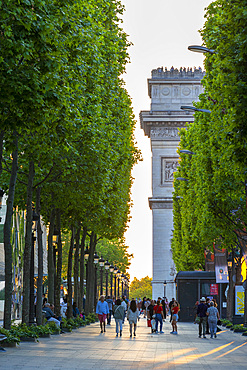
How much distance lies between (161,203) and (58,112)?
280 ft

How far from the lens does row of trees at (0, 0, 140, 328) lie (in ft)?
61.3

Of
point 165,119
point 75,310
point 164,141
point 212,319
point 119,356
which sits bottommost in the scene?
point 119,356

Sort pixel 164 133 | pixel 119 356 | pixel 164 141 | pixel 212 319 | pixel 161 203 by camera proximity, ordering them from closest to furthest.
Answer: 1. pixel 119 356
2. pixel 212 319
3. pixel 161 203
4. pixel 164 141
5. pixel 164 133

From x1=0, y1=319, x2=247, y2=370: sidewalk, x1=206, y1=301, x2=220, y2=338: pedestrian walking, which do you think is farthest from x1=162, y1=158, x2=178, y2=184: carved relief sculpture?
x1=0, y1=319, x2=247, y2=370: sidewalk

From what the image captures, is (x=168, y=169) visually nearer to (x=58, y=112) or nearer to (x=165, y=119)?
(x=165, y=119)

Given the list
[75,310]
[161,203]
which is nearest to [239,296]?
[75,310]

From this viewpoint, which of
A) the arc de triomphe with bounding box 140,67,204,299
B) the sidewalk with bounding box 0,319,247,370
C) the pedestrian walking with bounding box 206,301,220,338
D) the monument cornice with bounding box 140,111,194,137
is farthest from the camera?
the monument cornice with bounding box 140,111,194,137

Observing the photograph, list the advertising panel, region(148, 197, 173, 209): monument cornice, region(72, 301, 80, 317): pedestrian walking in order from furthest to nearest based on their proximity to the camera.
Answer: region(148, 197, 173, 209): monument cornice < region(72, 301, 80, 317): pedestrian walking < the advertising panel

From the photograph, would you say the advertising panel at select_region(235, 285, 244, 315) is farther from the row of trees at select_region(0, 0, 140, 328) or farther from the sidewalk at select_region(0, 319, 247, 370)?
Answer: the sidewalk at select_region(0, 319, 247, 370)

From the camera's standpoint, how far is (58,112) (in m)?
21.1

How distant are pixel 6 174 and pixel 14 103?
1532 cm

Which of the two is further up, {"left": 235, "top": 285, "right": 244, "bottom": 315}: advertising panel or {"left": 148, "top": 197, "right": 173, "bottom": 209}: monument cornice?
{"left": 148, "top": 197, "right": 173, "bottom": 209}: monument cornice

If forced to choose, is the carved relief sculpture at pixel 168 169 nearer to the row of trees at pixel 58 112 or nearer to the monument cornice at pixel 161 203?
the monument cornice at pixel 161 203

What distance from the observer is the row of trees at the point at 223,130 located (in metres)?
18.9
